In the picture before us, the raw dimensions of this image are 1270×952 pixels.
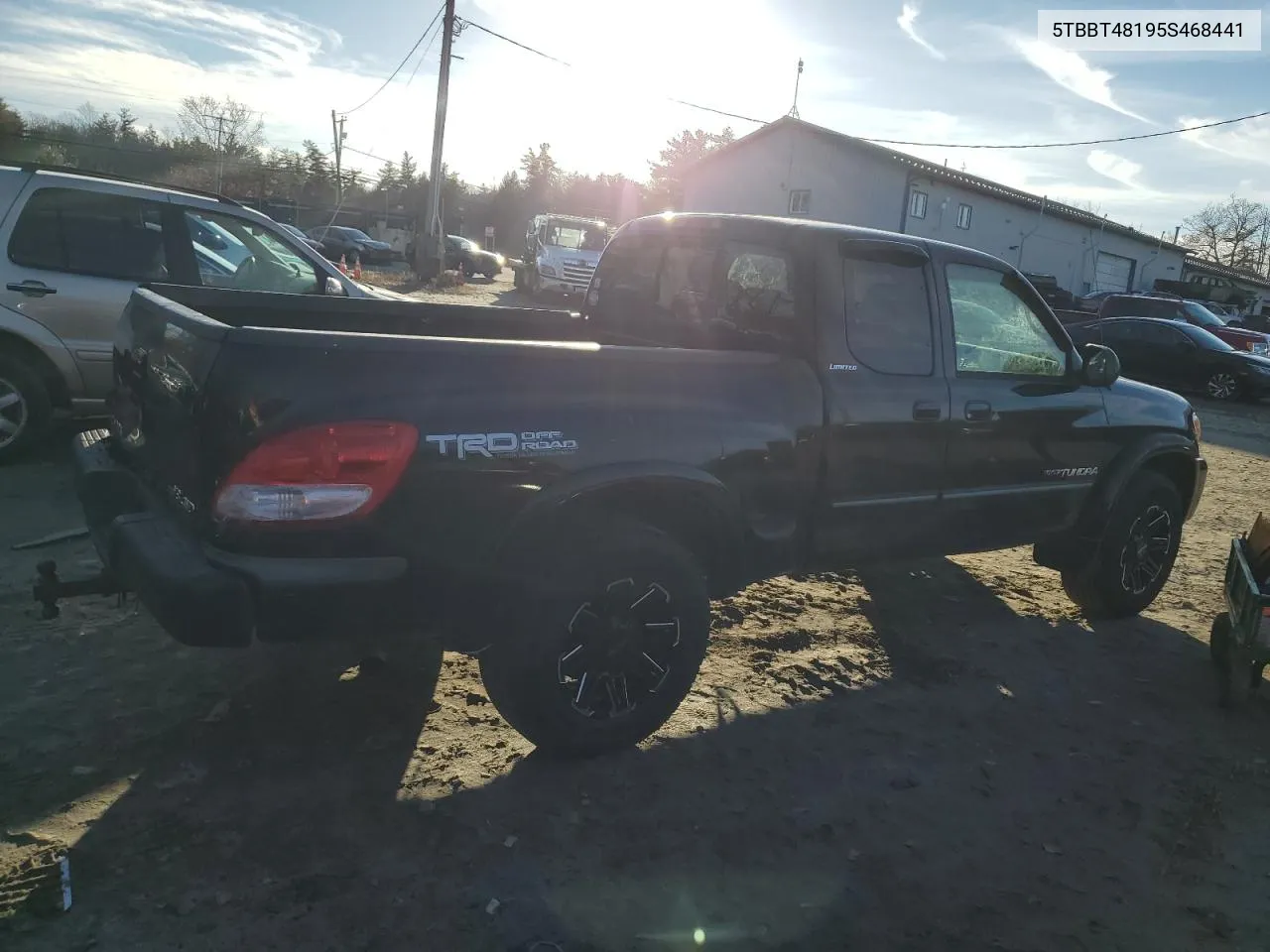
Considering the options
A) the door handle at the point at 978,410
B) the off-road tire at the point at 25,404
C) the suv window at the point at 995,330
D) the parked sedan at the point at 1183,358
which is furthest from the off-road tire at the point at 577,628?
the parked sedan at the point at 1183,358

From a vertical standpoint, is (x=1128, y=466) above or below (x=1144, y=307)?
below

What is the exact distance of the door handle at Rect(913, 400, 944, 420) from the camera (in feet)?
12.9

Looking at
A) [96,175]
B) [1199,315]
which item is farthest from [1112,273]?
[96,175]

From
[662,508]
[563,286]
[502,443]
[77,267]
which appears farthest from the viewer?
[563,286]

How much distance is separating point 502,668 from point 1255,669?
10.9ft

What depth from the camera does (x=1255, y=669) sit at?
13.3ft

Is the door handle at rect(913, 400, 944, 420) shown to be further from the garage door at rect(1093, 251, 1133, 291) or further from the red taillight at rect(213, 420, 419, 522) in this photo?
the garage door at rect(1093, 251, 1133, 291)

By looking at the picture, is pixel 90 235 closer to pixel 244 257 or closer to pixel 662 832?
pixel 244 257

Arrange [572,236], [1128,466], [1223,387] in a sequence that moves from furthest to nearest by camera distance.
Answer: [572,236] < [1223,387] < [1128,466]

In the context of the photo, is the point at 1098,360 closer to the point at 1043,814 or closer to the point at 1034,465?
the point at 1034,465

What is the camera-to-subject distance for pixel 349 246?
36844 millimetres

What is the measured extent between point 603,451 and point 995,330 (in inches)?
93.7

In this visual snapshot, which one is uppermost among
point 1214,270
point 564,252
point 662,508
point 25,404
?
point 1214,270

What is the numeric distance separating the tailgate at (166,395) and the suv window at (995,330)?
3.11 metres
